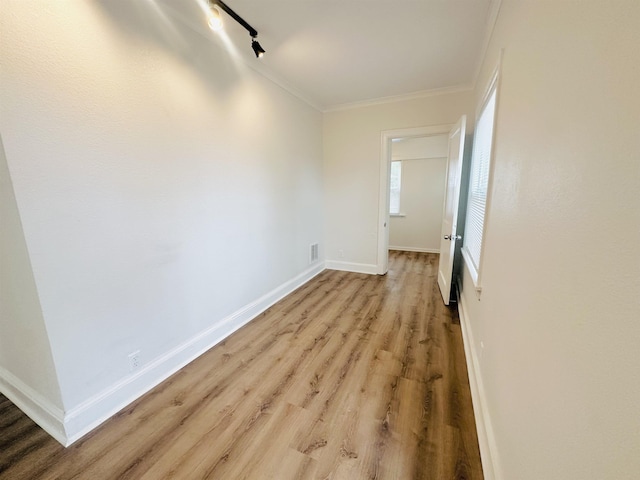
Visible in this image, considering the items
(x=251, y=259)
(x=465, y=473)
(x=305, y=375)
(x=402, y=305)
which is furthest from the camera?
(x=402, y=305)

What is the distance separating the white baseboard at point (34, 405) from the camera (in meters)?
1.43

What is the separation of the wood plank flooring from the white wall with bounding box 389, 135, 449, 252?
345 centimetres

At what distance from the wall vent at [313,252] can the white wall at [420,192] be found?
2.58m

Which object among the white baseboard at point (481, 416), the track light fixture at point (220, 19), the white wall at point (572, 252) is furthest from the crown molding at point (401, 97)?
the white baseboard at point (481, 416)

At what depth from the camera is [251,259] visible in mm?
2719

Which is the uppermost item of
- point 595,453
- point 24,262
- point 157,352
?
point 24,262

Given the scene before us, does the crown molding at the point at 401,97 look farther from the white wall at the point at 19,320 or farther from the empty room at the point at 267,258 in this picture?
the white wall at the point at 19,320

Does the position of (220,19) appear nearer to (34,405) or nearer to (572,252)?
(572,252)

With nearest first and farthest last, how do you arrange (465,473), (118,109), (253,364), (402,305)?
(465,473), (118,109), (253,364), (402,305)

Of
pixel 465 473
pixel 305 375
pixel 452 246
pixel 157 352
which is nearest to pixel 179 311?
pixel 157 352

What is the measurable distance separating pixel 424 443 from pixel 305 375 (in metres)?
0.87

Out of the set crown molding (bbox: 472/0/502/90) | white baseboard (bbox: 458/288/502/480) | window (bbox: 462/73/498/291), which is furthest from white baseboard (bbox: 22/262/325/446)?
crown molding (bbox: 472/0/502/90)

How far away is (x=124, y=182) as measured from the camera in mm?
1571

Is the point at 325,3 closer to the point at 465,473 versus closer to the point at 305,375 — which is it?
the point at 305,375
